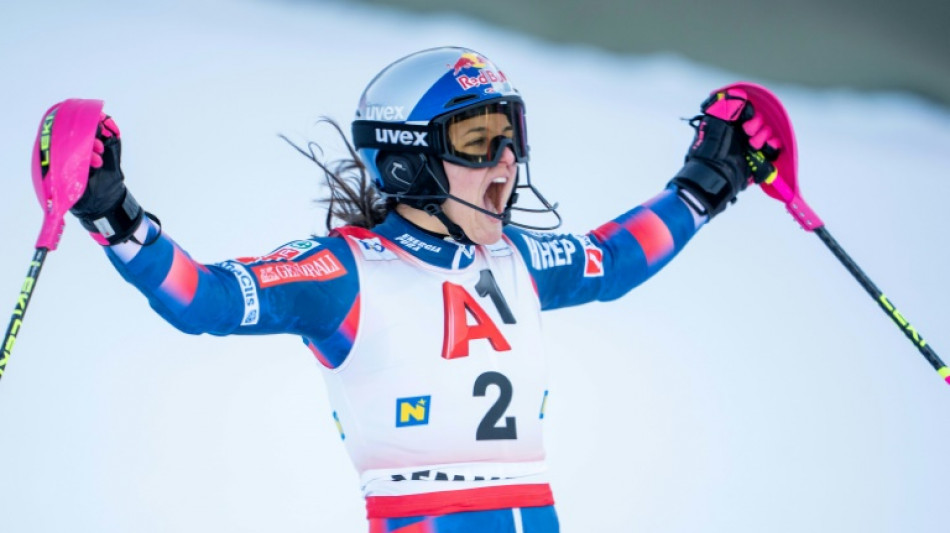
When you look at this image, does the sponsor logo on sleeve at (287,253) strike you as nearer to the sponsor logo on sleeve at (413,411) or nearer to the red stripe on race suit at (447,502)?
the sponsor logo on sleeve at (413,411)

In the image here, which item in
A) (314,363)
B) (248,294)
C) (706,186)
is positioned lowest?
(248,294)

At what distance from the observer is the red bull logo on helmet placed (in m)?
3.16

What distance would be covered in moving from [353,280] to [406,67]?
0.57 metres

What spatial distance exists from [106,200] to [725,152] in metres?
1.93

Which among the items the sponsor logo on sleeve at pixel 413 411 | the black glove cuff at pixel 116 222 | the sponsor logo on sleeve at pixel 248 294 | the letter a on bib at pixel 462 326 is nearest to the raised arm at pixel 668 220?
the letter a on bib at pixel 462 326

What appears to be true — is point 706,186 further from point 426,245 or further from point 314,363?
point 314,363

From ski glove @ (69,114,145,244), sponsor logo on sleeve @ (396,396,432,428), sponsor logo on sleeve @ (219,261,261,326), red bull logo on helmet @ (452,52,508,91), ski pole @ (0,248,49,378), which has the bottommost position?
sponsor logo on sleeve @ (396,396,432,428)

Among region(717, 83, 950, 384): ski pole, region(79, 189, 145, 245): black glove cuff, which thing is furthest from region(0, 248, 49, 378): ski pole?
region(717, 83, 950, 384): ski pole

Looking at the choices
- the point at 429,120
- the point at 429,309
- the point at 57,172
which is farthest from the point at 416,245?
the point at 57,172

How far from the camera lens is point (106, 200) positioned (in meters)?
2.49

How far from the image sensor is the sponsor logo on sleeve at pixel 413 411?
297cm

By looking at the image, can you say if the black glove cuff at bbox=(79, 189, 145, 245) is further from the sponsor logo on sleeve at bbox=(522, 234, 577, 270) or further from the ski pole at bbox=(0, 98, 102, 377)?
the sponsor logo on sleeve at bbox=(522, 234, 577, 270)

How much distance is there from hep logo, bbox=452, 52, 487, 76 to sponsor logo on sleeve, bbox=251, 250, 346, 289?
0.56 m

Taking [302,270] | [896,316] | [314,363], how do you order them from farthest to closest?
1. [314,363]
2. [896,316]
3. [302,270]
